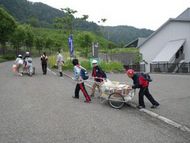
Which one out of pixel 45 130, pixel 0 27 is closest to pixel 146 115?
pixel 45 130

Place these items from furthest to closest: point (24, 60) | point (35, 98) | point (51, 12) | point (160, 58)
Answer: point (51, 12) < point (160, 58) < point (24, 60) < point (35, 98)

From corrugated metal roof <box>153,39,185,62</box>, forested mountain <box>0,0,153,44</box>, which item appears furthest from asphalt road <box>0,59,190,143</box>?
forested mountain <box>0,0,153,44</box>

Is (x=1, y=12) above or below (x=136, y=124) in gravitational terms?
above

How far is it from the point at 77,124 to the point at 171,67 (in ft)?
80.5

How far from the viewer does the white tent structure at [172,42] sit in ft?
106

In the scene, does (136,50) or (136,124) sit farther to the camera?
(136,50)

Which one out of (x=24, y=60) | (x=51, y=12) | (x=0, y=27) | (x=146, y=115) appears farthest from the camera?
(x=51, y=12)

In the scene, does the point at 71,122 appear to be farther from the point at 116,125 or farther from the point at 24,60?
the point at 24,60

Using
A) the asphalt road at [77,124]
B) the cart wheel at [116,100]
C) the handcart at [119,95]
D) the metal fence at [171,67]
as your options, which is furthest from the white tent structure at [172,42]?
the asphalt road at [77,124]

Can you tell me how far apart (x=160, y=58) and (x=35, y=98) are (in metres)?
24.2

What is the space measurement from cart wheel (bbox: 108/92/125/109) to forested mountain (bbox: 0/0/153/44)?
9420cm

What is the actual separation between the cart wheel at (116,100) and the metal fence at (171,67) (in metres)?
19.8

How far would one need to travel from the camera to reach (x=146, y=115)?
843 centimetres

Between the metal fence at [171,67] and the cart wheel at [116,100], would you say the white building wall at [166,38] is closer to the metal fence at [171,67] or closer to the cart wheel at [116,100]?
Result: the metal fence at [171,67]
